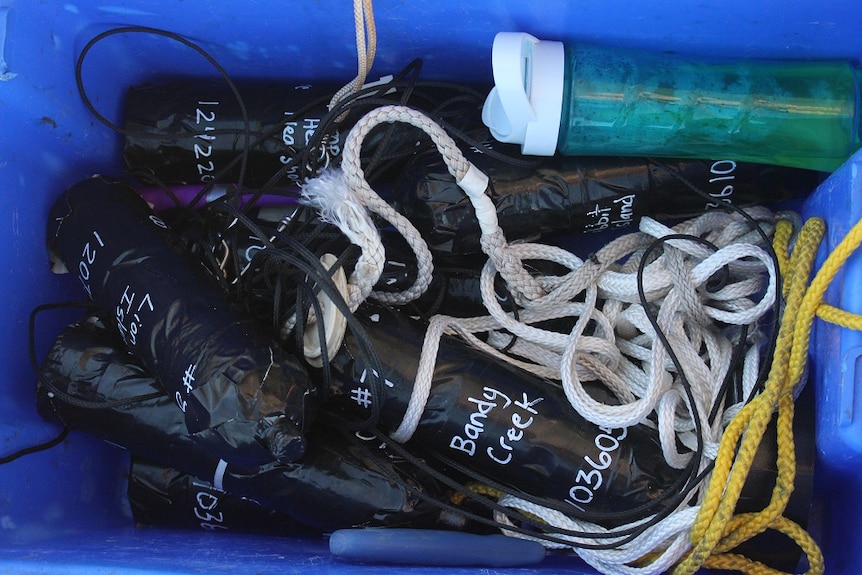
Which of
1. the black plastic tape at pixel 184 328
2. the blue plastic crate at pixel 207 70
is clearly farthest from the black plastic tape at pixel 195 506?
the black plastic tape at pixel 184 328

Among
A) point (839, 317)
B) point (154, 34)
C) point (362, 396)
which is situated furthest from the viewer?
point (154, 34)

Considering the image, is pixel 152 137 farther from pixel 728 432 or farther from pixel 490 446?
pixel 728 432

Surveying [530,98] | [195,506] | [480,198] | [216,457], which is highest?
[530,98]

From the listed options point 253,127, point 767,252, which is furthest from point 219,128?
point 767,252

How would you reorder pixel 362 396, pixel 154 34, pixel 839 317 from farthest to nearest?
pixel 154 34
pixel 362 396
pixel 839 317

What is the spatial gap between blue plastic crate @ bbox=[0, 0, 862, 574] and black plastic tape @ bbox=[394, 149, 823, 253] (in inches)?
4.1

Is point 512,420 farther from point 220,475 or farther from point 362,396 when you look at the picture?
point 220,475

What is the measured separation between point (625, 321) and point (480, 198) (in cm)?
25

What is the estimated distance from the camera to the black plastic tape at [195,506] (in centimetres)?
89

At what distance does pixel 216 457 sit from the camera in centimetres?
81

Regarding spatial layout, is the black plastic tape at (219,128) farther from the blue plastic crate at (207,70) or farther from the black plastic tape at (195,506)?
the black plastic tape at (195,506)

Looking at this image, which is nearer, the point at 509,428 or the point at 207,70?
the point at 509,428

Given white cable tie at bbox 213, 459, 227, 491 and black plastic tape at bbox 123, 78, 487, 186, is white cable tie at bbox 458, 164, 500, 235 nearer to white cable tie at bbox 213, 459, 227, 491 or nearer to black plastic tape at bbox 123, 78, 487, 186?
black plastic tape at bbox 123, 78, 487, 186

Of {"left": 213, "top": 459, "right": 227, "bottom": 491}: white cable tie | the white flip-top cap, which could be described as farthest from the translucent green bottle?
{"left": 213, "top": 459, "right": 227, "bottom": 491}: white cable tie
